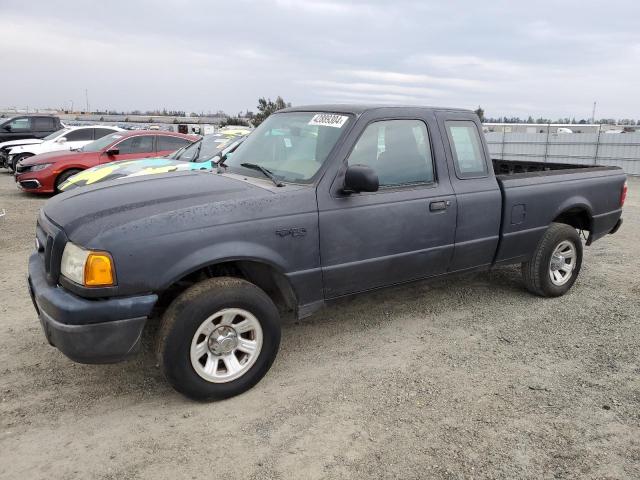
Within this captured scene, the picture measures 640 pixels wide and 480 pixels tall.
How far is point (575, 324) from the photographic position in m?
4.63

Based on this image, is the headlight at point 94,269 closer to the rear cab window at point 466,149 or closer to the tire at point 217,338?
the tire at point 217,338

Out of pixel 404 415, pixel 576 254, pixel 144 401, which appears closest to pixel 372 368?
pixel 404 415

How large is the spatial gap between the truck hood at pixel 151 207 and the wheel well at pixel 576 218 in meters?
3.36

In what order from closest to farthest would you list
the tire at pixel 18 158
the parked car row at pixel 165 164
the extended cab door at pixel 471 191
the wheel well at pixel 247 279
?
Answer: the wheel well at pixel 247 279, the extended cab door at pixel 471 191, the parked car row at pixel 165 164, the tire at pixel 18 158

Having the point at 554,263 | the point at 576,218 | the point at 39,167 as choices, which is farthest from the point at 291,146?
the point at 39,167

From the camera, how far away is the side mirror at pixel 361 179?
3426mm

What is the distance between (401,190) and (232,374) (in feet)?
6.10

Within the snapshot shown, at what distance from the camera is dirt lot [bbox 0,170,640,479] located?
2736 millimetres

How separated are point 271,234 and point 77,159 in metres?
9.56

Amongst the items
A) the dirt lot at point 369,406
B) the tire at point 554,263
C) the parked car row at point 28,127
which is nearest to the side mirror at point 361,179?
the dirt lot at point 369,406

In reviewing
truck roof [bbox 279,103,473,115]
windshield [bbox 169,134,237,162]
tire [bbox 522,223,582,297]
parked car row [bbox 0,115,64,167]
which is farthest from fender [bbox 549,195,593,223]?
parked car row [bbox 0,115,64,167]

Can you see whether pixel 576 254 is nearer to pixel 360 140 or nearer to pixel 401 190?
pixel 401 190

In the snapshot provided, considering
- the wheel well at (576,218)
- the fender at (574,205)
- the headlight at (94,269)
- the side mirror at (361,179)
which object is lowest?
the wheel well at (576,218)

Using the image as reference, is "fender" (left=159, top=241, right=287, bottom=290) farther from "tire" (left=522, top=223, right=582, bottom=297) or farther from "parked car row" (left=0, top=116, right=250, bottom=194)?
"tire" (left=522, top=223, right=582, bottom=297)
